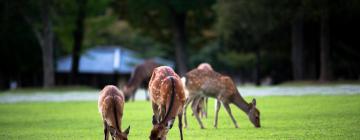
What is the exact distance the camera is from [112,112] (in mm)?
14836

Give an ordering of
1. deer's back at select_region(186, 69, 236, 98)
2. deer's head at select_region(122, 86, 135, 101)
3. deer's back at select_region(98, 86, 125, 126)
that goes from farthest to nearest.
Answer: deer's head at select_region(122, 86, 135, 101) → deer's back at select_region(186, 69, 236, 98) → deer's back at select_region(98, 86, 125, 126)

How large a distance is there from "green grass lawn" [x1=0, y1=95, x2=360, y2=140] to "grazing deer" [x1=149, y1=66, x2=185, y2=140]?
1046mm

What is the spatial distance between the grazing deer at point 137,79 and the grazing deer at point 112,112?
2052 centimetres

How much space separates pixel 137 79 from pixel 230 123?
17.9 meters

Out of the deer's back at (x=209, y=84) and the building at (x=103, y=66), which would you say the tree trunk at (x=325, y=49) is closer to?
the deer's back at (x=209, y=84)

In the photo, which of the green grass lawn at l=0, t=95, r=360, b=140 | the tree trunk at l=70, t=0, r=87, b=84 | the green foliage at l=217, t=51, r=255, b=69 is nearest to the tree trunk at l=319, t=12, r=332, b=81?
the green grass lawn at l=0, t=95, r=360, b=140

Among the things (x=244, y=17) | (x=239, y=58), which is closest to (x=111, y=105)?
(x=244, y=17)

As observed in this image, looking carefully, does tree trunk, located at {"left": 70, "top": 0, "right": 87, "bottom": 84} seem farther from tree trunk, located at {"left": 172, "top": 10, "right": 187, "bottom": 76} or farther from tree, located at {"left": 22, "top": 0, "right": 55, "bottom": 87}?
tree trunk, located at {"left": 172, "top": 10, "right": 187, "bottom": 76}

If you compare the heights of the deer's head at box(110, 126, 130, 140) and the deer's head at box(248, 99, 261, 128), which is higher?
the deer's head at box(248, 99, 261, 128)

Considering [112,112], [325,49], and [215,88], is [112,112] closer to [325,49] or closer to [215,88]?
[215,88]

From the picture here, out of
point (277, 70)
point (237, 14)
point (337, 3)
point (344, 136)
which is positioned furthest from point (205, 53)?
point (344, 136)

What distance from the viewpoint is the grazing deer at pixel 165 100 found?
14039 millimetres

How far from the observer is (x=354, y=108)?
23.0 metres

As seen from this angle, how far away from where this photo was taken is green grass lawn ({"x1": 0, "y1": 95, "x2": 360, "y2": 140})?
1689 cm
